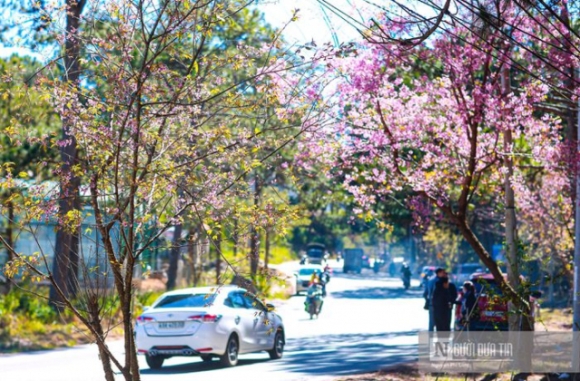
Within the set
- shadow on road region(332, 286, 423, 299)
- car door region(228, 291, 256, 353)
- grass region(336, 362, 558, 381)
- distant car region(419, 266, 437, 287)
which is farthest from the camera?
shadow on road region(332, 286, 423, 299)

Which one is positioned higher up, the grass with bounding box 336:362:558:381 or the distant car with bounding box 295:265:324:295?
the distant car with bounding box 295:265:324:295


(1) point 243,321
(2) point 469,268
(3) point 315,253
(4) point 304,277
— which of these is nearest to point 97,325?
(1) point 243,321

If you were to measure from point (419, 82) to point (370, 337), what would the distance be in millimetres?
13112

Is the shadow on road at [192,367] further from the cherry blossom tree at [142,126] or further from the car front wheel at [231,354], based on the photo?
the cherry blossom tree at [142,126]

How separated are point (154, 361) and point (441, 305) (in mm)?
5619

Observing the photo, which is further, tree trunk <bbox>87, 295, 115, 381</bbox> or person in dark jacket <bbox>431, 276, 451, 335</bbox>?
Answer: person in dark jacket <bbox>431, 276, 451, 335</bbox>

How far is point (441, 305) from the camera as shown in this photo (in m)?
19.4

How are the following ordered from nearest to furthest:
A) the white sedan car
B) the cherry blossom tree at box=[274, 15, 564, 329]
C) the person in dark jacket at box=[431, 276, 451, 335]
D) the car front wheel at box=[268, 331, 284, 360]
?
1. the cherry blossom tree at box=[274, 15, 564, 329]
2. the white sedan car
3. the person in dark jacket at box=[431, 276, 451, 335]
4. the car front wheel at box=[268, 331, 284, 360]

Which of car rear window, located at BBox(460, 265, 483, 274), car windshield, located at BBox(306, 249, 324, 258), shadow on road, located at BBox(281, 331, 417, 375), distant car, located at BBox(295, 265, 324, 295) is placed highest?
car windshield, located at BBox(306, 249, 324, 258)

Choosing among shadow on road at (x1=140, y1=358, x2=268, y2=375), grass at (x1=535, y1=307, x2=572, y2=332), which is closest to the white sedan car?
shadow on road at (x1=140, y1=358, x2=268, y2=375)

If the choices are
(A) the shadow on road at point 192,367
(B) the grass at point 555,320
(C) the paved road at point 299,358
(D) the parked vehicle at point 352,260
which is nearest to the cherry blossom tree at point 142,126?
(C) the paved road at point 299,358

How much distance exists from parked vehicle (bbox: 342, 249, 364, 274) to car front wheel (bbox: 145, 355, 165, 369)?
8624 cm

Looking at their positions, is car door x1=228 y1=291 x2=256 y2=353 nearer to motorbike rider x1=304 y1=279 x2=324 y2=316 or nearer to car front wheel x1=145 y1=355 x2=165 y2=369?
car front wheel x1=145 y1=355 x2=165 y2=369

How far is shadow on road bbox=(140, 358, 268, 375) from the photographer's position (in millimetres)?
17953
